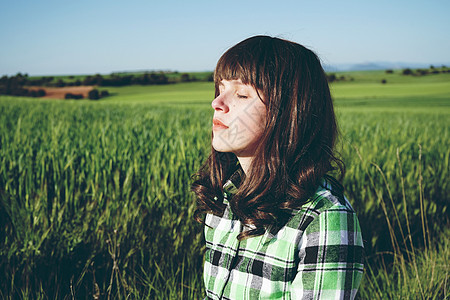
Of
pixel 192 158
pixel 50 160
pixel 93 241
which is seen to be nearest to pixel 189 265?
pixel 93 241

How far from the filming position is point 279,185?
1.05m

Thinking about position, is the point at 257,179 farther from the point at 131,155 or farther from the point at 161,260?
the point at 131,155

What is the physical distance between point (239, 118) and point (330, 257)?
0.44 metres

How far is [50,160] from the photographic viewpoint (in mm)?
2627

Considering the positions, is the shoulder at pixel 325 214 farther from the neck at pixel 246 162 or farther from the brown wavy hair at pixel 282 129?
the neck at pixel 246 162

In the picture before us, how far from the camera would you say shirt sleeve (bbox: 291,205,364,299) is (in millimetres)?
880

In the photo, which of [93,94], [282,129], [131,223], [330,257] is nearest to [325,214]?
[330,257]

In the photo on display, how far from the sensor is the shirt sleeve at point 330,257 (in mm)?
880

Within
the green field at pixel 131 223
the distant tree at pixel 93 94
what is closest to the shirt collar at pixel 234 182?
the green field at pixel 131 223

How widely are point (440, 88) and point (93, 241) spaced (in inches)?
984

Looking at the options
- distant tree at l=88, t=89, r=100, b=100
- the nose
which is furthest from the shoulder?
distant tree at l=88, t=89, r=100, b=100

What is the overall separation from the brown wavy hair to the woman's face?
21mm

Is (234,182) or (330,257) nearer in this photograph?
(330,257)

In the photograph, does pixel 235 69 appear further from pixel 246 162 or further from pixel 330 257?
pixel 330 257
